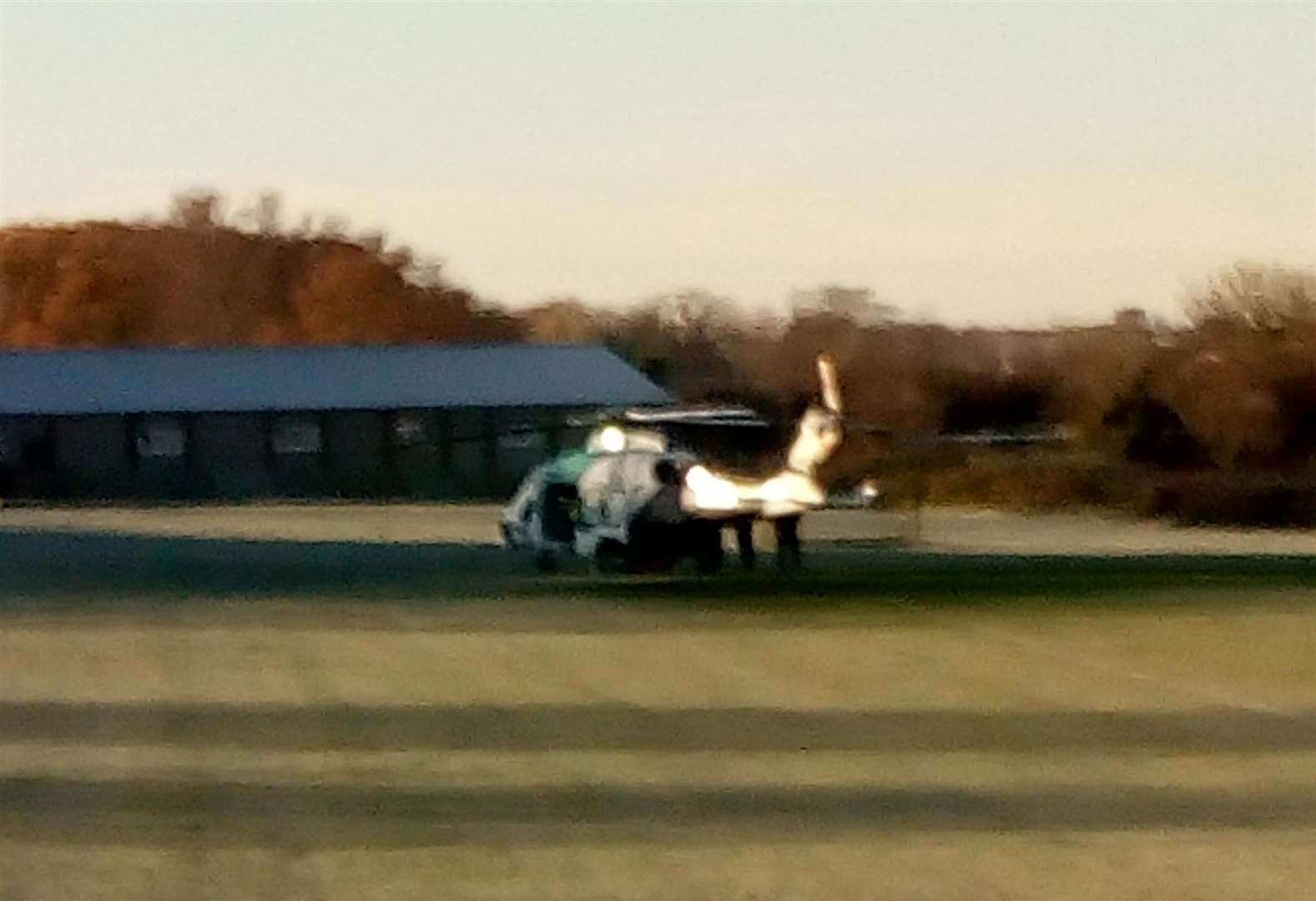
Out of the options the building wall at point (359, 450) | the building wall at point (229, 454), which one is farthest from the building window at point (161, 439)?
the building wall at point (359, 450)

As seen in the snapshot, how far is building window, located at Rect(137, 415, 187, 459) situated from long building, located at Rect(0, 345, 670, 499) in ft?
0.10

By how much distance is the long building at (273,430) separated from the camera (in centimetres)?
6259

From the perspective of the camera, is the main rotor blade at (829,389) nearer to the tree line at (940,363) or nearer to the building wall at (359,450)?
the tree line at (940,363)

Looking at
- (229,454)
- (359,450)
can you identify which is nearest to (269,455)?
(229,454)

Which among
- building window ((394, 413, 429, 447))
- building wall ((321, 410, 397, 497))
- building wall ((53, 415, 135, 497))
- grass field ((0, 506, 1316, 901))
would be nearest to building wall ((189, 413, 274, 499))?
building wall ((321, 410, 397, 497))

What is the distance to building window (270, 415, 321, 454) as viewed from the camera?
6338cm

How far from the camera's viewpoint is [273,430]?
63.4 metres

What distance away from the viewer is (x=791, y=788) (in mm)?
12766

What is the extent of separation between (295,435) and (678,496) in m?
37.9

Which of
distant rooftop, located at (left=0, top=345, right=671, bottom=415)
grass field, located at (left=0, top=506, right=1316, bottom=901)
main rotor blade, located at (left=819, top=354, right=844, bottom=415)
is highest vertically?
distant rooftop, located at (left=0, top=345, right=671, bottom=415)

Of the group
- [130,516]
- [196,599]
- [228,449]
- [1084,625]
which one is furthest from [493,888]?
[228,449]

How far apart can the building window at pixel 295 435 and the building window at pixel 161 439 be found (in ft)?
7.50

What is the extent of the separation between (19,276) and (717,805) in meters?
86.7

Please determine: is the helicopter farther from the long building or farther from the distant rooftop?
the distant rooftop
